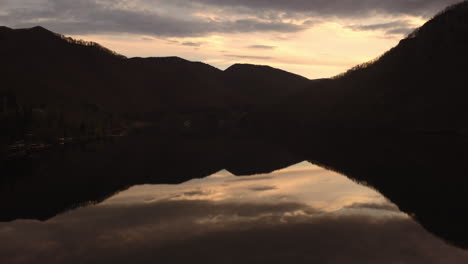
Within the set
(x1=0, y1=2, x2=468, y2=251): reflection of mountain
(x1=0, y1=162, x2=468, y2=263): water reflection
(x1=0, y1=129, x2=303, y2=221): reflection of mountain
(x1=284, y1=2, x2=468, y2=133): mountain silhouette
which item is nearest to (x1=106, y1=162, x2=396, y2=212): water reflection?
(x1=0, y1=162, x2=468, y2=263): water reflection

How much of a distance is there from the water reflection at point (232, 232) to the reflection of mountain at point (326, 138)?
6.73 ft

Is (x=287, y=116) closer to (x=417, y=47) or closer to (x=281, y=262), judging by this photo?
(x=417, y=47)

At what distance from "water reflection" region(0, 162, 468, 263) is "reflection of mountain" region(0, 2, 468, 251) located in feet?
6.73

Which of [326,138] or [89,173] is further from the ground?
[89,173]

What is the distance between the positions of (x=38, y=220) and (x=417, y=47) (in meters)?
148

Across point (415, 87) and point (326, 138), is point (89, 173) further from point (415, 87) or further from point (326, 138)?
point (415, 87)

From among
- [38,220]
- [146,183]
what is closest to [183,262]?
[38,220]

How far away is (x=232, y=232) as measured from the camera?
692 inches

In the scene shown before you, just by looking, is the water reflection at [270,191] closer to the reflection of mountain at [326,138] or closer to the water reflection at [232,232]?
the water reflection at [232,232]

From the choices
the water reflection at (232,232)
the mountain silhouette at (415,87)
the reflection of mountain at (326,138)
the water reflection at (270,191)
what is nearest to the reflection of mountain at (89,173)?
the reflection of mountain at (326,138)

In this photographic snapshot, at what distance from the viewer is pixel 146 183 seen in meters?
32.1

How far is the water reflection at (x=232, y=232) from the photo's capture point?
1473 centimetres

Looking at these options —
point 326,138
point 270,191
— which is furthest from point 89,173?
point 326,138

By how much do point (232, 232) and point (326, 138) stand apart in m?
69.9
